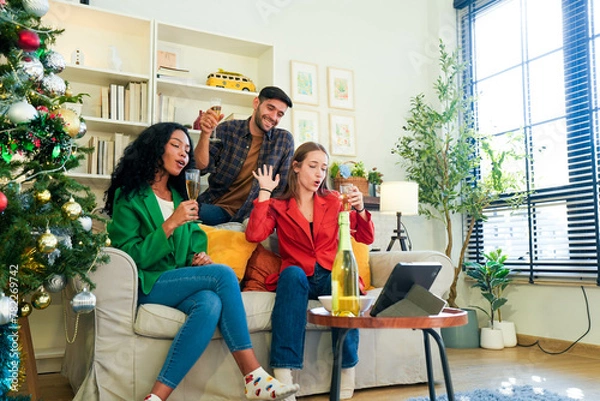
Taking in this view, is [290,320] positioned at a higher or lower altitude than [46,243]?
lower

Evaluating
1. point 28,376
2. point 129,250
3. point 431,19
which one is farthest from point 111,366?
point 431,19

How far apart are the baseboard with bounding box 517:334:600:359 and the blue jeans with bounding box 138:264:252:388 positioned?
2.39 meters

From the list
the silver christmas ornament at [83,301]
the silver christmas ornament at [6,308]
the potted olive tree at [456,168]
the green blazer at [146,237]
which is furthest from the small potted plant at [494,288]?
the silver christmas ornament at [6,308]

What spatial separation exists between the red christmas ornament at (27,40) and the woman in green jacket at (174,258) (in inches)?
25.2

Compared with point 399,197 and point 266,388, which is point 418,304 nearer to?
point 266,388

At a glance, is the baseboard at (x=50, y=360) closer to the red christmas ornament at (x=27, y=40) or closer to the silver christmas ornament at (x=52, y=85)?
the silver christmas ornament at (x=52, y=85)

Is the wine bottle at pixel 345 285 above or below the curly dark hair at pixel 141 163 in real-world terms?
below

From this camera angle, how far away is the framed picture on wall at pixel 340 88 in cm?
433

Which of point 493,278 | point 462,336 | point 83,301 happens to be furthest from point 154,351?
point 493,278

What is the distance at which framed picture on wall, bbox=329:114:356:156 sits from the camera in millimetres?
4285

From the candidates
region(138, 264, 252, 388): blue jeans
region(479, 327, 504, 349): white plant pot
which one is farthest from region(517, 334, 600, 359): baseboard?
region(138, 264, 252, 388): blue jeans

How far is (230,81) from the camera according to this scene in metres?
3.68

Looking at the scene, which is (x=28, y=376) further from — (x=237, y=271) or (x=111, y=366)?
(x=237, y=271)

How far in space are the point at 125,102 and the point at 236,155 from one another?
2.55 ft
